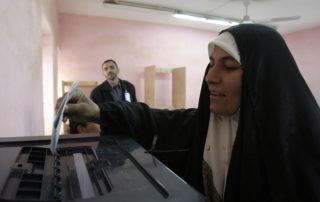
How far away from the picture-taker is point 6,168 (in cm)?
45

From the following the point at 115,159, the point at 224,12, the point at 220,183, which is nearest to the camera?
the point at 115,159

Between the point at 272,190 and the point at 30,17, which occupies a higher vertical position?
the point at 30,17

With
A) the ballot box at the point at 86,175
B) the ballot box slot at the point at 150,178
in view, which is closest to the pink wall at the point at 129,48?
the ballot box at the point at 86,175

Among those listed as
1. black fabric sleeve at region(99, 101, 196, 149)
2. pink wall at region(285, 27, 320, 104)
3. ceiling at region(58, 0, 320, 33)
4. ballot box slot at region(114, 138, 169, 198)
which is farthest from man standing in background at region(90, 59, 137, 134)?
pink wall at region(285, 27, 320, 104)

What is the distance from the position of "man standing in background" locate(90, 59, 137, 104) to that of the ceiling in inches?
38.6

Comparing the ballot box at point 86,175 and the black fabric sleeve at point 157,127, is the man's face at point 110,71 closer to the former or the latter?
the black fabric sleeve at point 157,127

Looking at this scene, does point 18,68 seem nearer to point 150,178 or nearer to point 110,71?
point 150,178

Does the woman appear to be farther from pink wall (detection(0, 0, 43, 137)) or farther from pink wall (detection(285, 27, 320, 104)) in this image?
pink wall (detection(285, 27, 320, 104))

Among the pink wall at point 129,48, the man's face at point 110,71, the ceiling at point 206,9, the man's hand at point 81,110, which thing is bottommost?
the man's hand at point 81,110

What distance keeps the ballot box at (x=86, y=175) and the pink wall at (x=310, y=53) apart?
5.84 metres

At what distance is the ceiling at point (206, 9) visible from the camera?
3.78m

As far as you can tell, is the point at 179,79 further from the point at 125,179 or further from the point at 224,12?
the point at 125,179

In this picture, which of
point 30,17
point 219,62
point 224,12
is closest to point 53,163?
point 219,62

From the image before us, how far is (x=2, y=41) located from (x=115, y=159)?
59 centimetres
